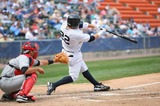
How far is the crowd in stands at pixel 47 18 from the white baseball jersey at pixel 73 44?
925cm

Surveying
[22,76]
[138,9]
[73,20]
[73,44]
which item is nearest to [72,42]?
Answer: [73,44]

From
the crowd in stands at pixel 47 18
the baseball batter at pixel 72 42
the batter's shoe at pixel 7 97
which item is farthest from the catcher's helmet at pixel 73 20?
the crowd in stands at pixel 47 18

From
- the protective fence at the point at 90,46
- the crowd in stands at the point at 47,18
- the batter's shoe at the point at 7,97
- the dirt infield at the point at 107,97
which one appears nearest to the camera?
the dirt infield at the point at 107,97

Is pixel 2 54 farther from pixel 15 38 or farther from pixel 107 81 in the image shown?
pixel 107 81

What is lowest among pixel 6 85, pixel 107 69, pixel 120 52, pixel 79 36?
pixel 120 52

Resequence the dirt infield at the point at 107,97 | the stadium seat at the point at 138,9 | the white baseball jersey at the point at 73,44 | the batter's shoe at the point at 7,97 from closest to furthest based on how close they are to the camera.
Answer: the dirt infield at the point at 107,97, the batter's shoe at the point at 7,97, the white baseball jersey at the point at 73,44, the stadium seat at the point at 138,9

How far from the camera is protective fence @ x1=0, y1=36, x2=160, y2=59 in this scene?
16812 mm

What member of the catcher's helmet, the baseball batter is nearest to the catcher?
the baseball batter

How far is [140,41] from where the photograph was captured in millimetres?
23688

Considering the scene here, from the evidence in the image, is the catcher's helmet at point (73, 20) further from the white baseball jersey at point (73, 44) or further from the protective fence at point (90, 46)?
the protective fence at point (90, 46)

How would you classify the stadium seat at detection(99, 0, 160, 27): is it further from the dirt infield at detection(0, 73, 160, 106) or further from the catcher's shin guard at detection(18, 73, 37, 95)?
the catcher's shin guard at detection(18, 73, 37, 95)

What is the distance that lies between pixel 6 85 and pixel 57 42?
11657mm

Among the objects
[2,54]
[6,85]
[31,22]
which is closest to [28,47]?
[6,85]

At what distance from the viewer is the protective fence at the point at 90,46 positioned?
1681 cm
